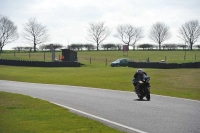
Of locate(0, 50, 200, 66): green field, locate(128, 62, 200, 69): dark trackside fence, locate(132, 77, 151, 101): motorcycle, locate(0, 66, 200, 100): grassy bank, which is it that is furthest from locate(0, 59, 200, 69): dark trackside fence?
locate(132, 77, 151, 101): motorcycle

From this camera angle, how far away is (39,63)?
171ft

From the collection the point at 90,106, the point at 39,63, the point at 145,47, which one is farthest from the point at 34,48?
the point at 90,106

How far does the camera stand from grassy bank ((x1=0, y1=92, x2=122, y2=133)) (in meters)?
9.90

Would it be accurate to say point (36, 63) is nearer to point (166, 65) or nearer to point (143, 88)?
point (166, 65)

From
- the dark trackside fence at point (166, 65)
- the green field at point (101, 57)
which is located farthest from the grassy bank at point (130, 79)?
the green field at point (101, 57)

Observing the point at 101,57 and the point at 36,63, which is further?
the point at 101,57

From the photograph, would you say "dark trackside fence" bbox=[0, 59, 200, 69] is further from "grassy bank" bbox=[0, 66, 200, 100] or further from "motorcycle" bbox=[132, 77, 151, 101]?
"motorcycle" bbox=[132, 77, 151, 101]

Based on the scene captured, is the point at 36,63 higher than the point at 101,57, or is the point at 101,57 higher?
the point at 101,57

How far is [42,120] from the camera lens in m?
11.5

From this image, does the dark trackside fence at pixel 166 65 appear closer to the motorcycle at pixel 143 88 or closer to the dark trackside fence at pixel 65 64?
the dark trackside fence at pixel 65 64

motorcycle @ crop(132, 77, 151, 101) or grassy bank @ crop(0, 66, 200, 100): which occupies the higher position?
motorcycle @ crop(132, 77, 151, 101)

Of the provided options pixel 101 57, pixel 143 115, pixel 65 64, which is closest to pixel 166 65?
pixel 65 64

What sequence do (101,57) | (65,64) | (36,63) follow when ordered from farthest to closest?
1. (101,57)
2. (65,64)
3. (36,63)

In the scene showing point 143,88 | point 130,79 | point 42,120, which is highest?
point 143,88
